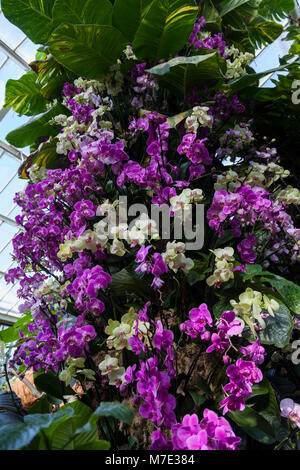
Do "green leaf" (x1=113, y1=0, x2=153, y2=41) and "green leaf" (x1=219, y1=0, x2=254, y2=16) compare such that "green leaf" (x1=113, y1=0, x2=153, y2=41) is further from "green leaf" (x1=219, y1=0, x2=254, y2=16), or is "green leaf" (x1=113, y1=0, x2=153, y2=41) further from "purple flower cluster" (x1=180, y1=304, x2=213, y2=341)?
"purple flower cluster" (x1=180, y1=304, x2=213, y2=341)

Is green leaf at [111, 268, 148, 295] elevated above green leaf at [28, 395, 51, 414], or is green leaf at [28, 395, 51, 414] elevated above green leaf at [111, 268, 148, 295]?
green leaf at [111, 268, 148, 295]

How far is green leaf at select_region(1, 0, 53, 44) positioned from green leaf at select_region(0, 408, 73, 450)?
152cm

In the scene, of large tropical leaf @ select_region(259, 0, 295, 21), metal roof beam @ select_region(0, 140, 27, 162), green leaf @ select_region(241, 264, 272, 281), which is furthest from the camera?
metal roof beam @ select_region(0, 140, 27, 162)

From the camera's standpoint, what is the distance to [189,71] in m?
1.13

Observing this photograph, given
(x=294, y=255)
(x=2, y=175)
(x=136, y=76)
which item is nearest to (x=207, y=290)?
(x=294, y=255)

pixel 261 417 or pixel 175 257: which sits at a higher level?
pixel 175 257

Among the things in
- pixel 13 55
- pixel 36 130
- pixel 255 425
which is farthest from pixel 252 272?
pixel 13 55

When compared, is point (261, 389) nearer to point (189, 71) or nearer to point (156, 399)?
point (156, 399)

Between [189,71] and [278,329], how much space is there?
83 centimetres

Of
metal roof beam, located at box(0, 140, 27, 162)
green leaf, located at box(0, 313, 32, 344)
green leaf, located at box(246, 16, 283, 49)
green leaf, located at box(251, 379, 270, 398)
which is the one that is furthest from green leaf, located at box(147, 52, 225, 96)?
metal roof beam, located at box(0, 140, 27, 162)

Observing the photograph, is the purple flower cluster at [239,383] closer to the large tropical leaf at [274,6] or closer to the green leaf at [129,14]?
the green leaf at [129,14]

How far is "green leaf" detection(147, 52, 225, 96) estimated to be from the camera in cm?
104

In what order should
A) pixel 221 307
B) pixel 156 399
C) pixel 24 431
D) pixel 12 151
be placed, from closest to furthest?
pixel 24 431
pixel 156 399
pixel 221 307
pixel 12 151

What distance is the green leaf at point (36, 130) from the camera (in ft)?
5.12
